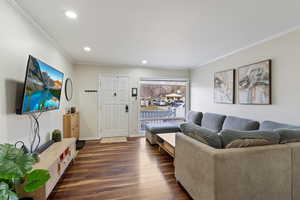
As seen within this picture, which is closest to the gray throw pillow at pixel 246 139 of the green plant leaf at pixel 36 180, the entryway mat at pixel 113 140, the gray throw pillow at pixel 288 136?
the gray throw pillow at pixel 288 136

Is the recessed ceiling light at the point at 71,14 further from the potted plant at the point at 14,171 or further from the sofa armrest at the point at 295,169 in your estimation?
the sofa armrest at the point at 295,169

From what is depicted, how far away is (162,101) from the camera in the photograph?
20.4 feet

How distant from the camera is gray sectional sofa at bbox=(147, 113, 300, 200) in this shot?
1444 mm

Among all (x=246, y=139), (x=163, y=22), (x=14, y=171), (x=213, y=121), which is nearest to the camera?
(x=14, y=171)

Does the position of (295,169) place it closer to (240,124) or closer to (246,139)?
(246,139)

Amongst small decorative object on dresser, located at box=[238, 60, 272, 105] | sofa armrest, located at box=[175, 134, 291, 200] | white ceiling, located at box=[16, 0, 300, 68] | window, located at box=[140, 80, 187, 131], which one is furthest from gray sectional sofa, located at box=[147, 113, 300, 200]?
window, located at box=[140, 80, 187, 131]

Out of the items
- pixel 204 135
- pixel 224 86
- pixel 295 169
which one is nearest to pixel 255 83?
pixel 224 86

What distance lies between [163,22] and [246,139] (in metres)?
1.87

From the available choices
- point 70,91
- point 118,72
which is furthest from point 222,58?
point 70,91

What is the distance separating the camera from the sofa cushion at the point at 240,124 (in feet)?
9.05

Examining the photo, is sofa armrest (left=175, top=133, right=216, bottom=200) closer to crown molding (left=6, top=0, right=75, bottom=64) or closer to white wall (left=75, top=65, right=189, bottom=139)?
crown molding (left=6, top=0, right=75, bottom=64)

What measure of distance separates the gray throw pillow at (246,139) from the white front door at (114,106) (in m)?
3.79

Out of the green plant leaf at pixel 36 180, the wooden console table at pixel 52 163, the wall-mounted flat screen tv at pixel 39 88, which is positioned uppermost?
the wall-mounted flat screen tv at pixel 39 88

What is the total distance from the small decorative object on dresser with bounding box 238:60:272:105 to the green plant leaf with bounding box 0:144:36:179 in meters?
3.54
